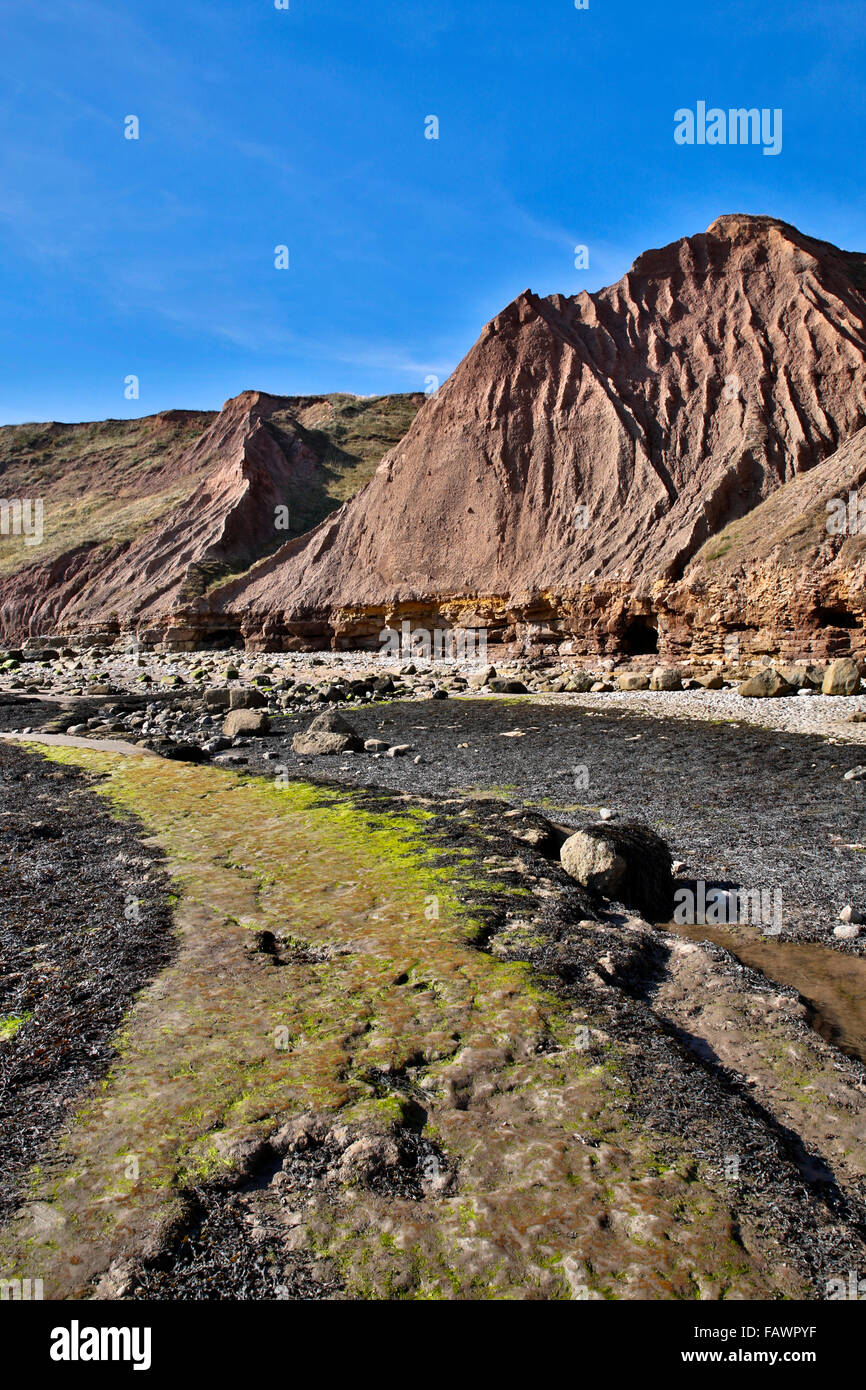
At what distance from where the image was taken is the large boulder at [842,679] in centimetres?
2014

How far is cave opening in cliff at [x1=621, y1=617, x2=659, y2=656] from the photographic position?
3244cm

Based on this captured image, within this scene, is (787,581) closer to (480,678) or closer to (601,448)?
(480,678)

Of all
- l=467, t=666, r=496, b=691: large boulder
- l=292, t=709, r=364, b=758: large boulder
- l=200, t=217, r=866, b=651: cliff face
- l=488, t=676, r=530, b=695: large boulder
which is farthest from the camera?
l=200, t=217, r=866, b=651: cliff face

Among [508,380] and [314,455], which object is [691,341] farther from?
[314,455]

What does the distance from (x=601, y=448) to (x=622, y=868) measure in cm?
3461

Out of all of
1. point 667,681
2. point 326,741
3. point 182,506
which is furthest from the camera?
point 182,506

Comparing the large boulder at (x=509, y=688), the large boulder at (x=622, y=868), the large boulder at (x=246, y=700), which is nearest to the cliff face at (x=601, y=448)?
the large boulder at (x=509, y=688)

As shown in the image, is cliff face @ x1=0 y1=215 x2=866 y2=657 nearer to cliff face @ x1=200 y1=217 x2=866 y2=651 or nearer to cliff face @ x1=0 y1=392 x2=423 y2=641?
cliff face @ x1=200 y1=217 x2=866 y2=651

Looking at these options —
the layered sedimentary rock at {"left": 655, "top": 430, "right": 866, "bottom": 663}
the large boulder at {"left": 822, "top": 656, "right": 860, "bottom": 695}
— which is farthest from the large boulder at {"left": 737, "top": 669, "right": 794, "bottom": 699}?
the layered sedimentary rock at {"left": 655, "top": 430, "right": 866, "bottom": 663}

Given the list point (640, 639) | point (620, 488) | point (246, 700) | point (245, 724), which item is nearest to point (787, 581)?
point (640, 639)

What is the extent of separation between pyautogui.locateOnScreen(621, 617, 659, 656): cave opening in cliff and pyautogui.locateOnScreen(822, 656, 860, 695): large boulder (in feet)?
38.1

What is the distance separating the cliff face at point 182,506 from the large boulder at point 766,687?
35.1m

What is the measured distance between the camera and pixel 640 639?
→ 33.2m
